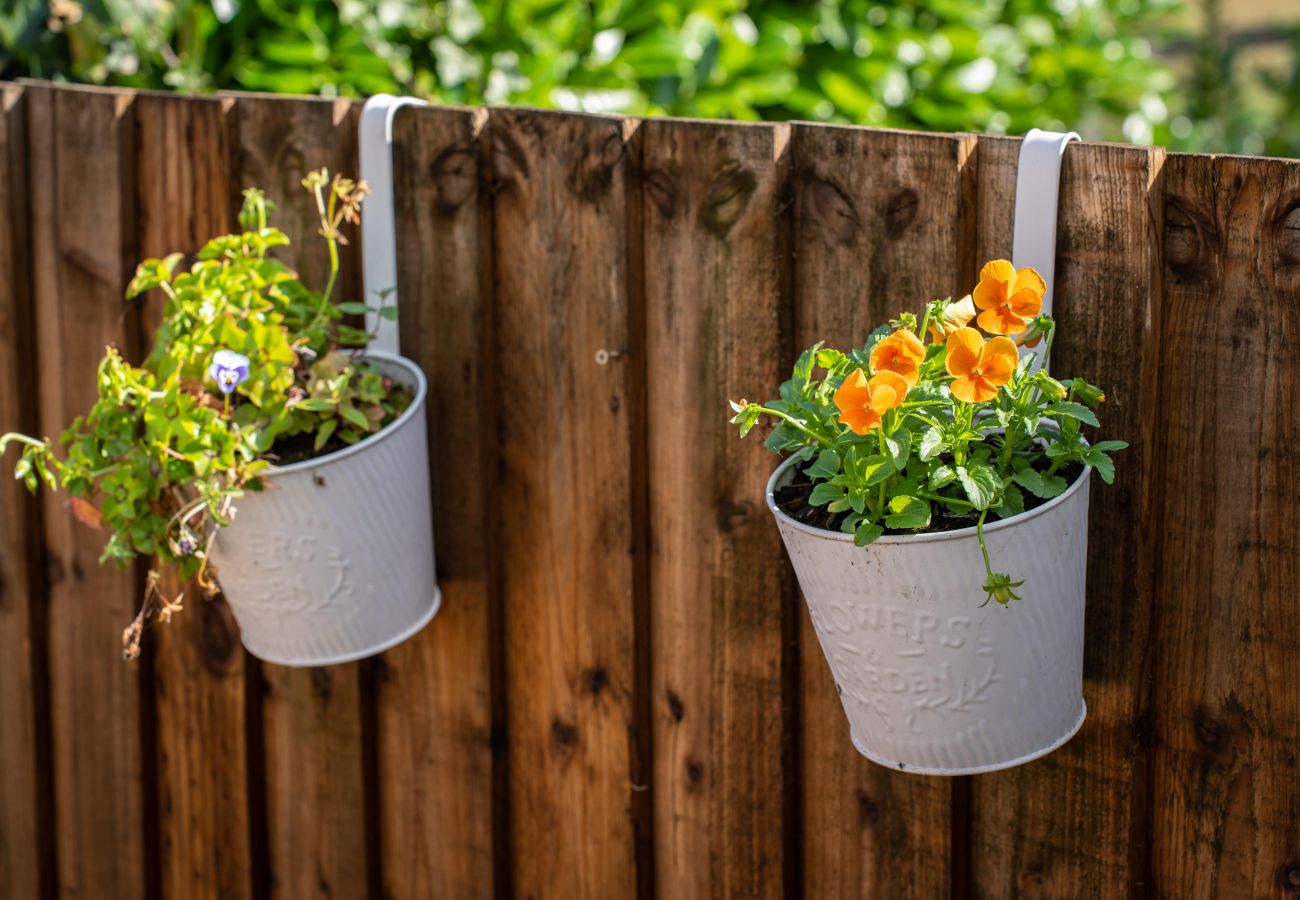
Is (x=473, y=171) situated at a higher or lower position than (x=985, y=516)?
higher

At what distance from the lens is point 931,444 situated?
106 centimetres

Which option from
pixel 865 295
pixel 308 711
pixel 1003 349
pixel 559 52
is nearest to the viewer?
pixel 1003 349

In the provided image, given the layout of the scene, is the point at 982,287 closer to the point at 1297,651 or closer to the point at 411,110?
the point at 1297,651

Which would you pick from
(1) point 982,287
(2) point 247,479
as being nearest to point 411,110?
(2) point 247,479

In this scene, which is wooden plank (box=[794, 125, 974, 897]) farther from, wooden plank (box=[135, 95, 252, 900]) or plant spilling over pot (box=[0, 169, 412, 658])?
wooden plank (box=[135, 95, 252, 900])

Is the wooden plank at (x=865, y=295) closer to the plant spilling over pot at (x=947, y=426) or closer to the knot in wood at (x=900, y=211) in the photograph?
the knot in wood at (x=900, y=211)

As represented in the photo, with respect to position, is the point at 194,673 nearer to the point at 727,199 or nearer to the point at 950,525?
the point at 727,199

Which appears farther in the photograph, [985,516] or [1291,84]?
[1291,84]

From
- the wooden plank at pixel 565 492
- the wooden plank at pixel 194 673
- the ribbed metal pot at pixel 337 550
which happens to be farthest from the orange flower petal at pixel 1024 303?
the wooden plank at pixel 194 673

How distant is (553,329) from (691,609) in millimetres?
345

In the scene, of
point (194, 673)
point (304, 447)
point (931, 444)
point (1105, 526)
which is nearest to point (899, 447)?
point (931, 444)

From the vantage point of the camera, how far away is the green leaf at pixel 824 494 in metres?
1.11

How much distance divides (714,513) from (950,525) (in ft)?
1.36

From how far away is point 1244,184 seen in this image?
1.13m
